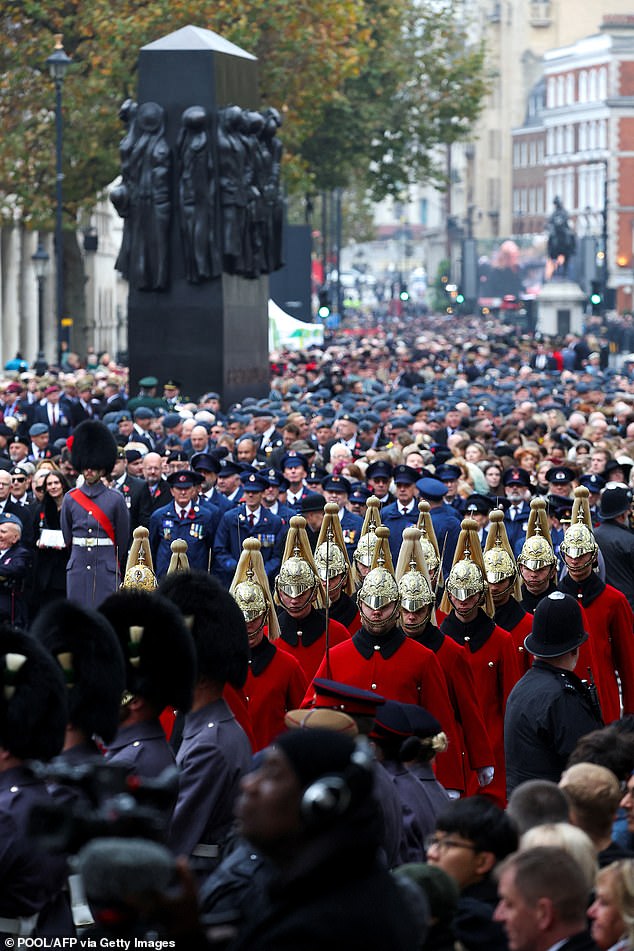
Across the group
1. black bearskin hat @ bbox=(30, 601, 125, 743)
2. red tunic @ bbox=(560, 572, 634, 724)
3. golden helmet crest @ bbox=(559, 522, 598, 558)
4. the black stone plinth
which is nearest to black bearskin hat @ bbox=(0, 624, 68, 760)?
black bearskin hat @ bbox=(30, 601, 125, 743)

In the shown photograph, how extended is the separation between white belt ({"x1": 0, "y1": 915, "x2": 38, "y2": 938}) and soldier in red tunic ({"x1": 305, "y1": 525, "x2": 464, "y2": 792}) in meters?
3.26

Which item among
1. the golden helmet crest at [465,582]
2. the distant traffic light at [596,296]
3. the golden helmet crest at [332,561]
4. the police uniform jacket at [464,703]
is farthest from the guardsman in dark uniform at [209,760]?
the distant traffic light at [596,296]

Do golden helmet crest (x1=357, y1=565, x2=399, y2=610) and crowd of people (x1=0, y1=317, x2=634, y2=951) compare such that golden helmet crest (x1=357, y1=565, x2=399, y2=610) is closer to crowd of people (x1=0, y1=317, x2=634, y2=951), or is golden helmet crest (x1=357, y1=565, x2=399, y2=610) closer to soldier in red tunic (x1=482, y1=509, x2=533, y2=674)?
crowd of people (x1=0, y1=317, x2=634, y2=951)

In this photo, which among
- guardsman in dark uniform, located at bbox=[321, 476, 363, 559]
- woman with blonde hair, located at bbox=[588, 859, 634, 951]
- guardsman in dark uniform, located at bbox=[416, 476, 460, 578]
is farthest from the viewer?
guardsman in dark uniform, located at bbox=[321, 476, 363, 559]

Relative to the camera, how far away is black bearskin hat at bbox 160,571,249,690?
8.39 m

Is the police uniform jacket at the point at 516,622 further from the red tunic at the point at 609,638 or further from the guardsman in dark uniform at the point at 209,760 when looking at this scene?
the guardsman in dark uniform at the point at 209,760

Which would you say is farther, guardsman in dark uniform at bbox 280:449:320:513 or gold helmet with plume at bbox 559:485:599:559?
guardsman in dark uniform at bbox 280:449:320:513

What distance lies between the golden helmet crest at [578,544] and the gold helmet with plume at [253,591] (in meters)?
2.15

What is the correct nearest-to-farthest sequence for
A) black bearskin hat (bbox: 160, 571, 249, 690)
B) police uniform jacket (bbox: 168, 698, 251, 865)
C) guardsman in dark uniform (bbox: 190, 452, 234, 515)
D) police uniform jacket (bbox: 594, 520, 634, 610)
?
police uniform jacket (bbox: 168, 698, 251, 865), black bearskin hat (bbox: 160, 571, 249, 690), police uniform jacket (bbox: 594, 520, 634, 610), guardsman in dark uniform (bbox: 190, 452, 234, 515)

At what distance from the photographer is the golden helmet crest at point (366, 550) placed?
40.0 feet

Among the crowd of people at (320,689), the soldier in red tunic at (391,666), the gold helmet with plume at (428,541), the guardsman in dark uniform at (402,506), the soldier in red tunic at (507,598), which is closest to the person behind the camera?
the crowd of people at (320,689)

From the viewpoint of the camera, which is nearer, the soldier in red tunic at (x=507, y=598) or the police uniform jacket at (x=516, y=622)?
the police uniform jacket at (x=516, y=622)

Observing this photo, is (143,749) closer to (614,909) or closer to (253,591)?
(614,909)

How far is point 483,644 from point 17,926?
14.9 ft
